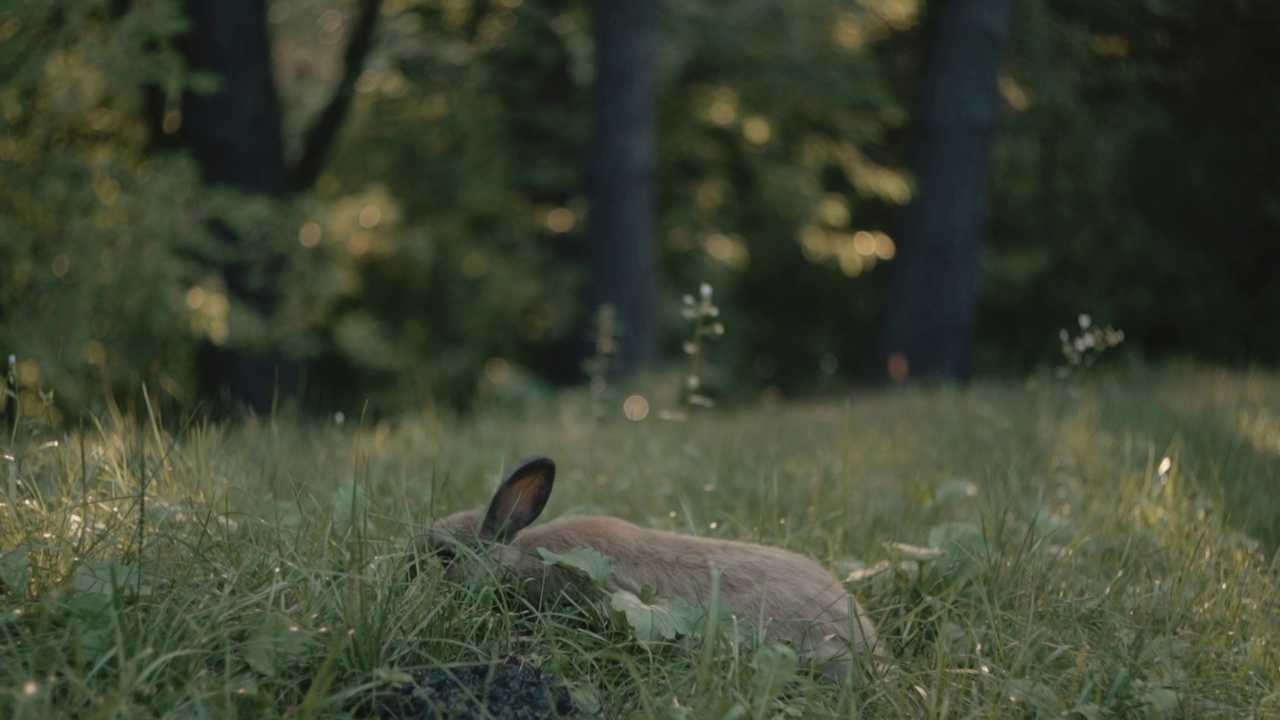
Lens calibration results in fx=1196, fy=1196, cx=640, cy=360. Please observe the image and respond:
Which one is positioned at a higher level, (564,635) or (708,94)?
(708,94)

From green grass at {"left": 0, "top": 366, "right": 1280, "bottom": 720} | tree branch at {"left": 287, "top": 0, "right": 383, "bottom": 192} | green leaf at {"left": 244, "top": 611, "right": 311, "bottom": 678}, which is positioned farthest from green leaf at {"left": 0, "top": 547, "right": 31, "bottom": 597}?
tree branch at {"left": 287, "top": 0, "right": 383, "bottom": 192}

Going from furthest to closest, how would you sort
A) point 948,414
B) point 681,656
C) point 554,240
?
point 554,240, point 948,414, point 681,656

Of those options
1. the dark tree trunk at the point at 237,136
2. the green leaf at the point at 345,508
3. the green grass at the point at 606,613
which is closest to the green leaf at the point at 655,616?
the green grass at the point at 606,613

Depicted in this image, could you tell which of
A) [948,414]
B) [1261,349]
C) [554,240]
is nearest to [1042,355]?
[1261,349]

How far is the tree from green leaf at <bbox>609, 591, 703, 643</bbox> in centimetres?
814

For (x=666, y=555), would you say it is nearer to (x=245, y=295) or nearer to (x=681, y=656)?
(x=681, y=656)

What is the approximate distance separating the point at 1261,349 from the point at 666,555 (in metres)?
15.4

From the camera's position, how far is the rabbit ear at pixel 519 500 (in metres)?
3.53

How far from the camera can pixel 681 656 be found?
3.33m

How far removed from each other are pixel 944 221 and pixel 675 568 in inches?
368

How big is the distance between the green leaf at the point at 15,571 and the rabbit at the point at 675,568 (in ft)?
3.32

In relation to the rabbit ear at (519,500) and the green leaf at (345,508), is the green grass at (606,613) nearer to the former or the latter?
the green leaf at (345,508)

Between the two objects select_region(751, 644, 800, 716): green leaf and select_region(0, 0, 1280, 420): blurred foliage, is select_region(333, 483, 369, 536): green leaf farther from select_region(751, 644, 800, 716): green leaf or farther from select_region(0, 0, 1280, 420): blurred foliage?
select_region(0, 0, 1280, 420): blurred foliage

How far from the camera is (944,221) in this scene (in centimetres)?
1218
